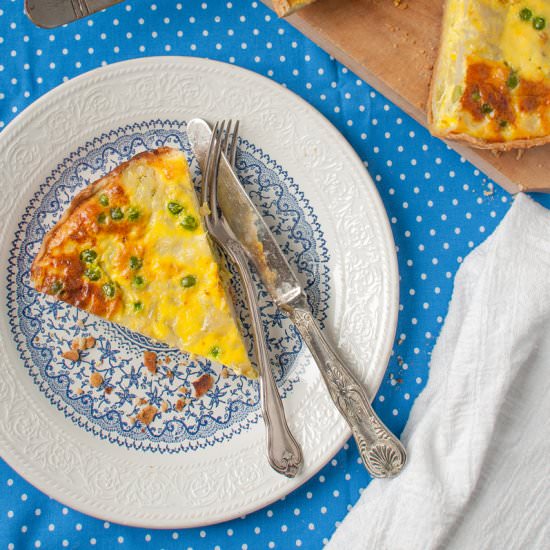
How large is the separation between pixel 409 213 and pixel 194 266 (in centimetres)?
135

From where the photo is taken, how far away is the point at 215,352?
3.56m

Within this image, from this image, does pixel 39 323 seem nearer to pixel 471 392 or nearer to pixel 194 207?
pixel 194 207

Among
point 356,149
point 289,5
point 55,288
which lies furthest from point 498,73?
point 55,288

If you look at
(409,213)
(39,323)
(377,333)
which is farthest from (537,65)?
(39,323)

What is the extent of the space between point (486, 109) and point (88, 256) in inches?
92.1

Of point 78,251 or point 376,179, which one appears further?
point 376,179

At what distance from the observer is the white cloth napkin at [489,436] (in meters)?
3.47

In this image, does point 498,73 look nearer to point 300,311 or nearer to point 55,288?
point 300,311

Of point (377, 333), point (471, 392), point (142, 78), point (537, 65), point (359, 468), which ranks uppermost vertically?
point (142, 78)

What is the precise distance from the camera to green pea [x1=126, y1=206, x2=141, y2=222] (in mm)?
3451

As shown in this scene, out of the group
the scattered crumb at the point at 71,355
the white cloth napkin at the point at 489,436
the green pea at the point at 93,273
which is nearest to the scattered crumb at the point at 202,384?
the scattered crumb at the point at 71,355

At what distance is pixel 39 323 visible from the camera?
372cm

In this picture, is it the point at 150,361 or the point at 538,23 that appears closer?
the point at 538,23

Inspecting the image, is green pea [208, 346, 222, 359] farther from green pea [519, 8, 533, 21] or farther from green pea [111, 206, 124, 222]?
green pea [519, 8, 533, 21]
